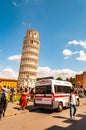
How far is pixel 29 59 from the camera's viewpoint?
91375mm

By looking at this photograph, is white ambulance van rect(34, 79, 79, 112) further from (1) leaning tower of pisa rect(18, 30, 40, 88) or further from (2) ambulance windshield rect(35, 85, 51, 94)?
(1) leaning tower of pisa rect(18, 30, 40, 88)

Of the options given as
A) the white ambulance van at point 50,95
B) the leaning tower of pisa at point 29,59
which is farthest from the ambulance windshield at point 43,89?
the leaning tower of pisa at point 29,59

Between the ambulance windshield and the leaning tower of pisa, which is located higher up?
the leaning tower of pisa

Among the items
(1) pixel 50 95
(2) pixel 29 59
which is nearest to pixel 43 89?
(1) pixel 50 95

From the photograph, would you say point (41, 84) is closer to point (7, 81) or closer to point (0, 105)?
point (0, 105)

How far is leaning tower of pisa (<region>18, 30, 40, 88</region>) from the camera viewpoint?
8969 centimetres

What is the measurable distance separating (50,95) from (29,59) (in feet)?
256

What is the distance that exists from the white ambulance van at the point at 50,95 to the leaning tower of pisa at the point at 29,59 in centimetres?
7241

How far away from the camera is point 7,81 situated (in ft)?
444

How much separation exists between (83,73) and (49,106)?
69.3m

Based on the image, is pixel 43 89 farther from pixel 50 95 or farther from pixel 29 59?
pixel 29 59

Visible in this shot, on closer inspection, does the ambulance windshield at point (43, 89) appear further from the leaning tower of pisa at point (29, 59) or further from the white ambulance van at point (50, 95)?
→ the leaning tower of pisa at point (29, 59)

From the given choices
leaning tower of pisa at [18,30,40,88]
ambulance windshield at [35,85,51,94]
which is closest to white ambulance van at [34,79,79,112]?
ambulance windshield at [35,85,51,94]

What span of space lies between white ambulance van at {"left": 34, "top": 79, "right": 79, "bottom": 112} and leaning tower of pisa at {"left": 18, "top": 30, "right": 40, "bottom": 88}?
72.4 m
